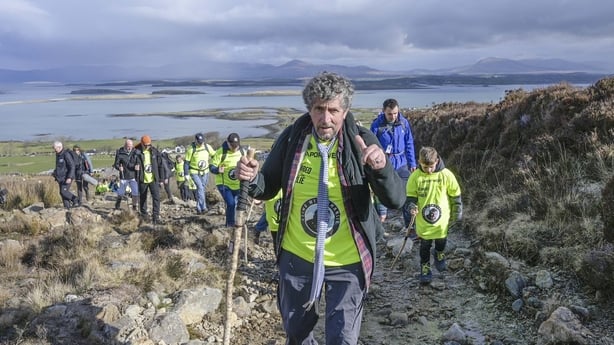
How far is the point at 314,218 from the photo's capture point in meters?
2.84

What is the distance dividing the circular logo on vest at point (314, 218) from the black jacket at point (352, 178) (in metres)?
0.09

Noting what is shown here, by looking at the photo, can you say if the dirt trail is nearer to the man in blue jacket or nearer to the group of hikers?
the man in blue jacket

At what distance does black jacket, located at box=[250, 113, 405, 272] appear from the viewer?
2.62 meters

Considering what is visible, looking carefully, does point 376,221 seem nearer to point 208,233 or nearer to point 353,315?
point 353,315

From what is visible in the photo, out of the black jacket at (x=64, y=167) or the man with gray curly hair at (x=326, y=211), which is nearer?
the man with gray curly hair at (x=326, y=211)

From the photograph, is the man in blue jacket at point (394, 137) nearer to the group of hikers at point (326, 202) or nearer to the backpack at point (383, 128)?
the backpack at point (383, 128)

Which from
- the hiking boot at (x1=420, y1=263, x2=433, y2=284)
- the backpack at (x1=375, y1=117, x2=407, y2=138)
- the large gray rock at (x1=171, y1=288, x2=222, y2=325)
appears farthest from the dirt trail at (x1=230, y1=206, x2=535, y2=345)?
the backpack at (x1=375, y1=117, x2=407, y2=138)

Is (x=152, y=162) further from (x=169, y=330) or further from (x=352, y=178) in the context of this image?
(x=352, y=178)

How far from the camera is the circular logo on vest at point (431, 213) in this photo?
5.60 meters

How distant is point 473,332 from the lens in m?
4.48

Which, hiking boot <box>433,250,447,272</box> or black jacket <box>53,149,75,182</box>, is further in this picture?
black jacket <box>53,149,75,182</box>

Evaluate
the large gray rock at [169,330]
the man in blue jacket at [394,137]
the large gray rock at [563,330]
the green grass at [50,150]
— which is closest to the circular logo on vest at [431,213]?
the man in blue jacket at [394,137]

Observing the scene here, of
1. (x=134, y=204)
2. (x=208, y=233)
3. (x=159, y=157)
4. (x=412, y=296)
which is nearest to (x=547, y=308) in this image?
(x=412, y=296)

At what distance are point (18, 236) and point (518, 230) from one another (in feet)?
29.6
